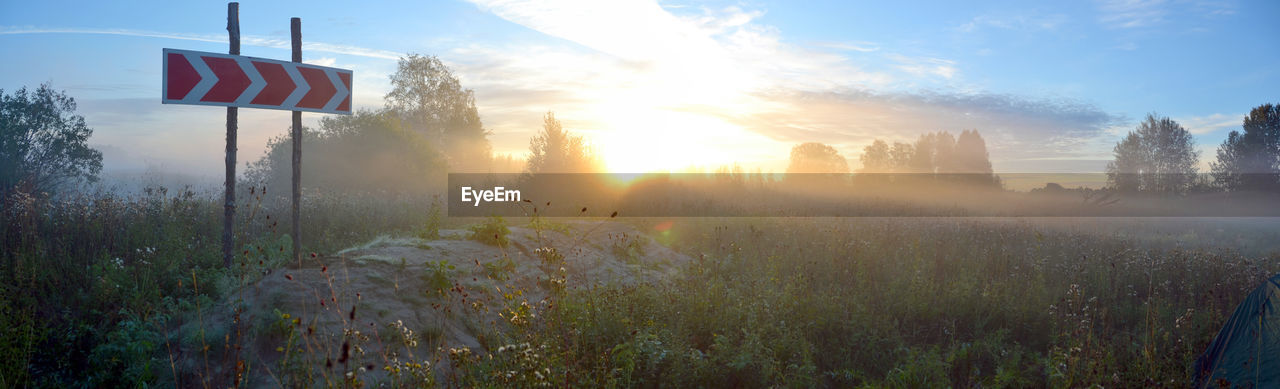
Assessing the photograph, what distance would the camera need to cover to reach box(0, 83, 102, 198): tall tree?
17641 millimetres

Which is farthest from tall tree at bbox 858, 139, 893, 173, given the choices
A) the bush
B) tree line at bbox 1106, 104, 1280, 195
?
the bush

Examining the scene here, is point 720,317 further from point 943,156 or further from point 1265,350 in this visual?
point 943,156

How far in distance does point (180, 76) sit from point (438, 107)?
3086 centimetres

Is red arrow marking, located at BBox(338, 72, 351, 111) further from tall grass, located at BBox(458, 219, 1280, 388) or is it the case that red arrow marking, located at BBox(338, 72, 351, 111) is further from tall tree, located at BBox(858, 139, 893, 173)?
tall tree, located at BBox(858, 139, 893, 173)

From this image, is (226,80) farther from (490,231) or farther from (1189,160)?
(1189,160)

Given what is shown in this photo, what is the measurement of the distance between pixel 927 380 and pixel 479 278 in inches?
194

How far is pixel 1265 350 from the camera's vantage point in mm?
4789

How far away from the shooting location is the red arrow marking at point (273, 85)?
673 centimetres

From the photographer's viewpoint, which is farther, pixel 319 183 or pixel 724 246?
pixel 319 183

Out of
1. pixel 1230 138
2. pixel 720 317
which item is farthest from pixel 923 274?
pixel 1230 138

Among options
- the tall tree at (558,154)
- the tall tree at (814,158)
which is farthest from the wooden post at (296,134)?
the tall tree at (814,158)

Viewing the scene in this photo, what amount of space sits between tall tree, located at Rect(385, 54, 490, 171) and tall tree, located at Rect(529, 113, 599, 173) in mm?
17428

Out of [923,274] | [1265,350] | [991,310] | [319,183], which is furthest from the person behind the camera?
[319,183]

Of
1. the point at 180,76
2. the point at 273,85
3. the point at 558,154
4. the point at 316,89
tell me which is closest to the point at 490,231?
the point at 316,89
